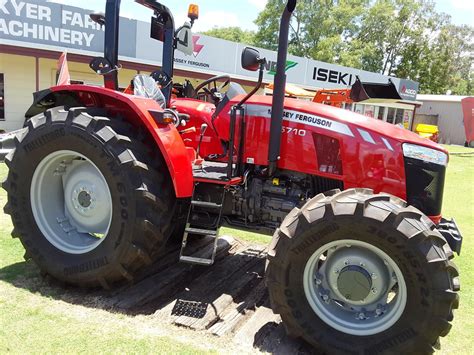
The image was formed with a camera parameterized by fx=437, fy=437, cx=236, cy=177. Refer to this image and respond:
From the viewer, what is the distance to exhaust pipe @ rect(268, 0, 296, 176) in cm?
310

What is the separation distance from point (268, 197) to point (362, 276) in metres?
1.10

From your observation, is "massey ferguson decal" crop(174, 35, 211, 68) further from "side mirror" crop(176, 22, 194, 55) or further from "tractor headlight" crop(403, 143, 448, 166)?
"tractor headlight" crop(403, 143, 448, 166)

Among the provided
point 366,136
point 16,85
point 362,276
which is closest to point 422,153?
point 366,136

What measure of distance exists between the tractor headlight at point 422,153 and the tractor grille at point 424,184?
3 cm

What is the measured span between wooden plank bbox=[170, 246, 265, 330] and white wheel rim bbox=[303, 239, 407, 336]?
828mm

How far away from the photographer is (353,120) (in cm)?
334

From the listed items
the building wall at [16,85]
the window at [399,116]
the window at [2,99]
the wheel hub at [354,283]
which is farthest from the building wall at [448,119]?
the wheel hub at [354,283]

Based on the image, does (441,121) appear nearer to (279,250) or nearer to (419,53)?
(419,53)

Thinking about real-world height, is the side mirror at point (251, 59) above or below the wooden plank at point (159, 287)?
above

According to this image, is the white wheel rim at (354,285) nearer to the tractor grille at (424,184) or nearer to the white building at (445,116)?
the tractor grille at (424,184)

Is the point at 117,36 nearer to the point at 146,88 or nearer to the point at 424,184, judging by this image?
the point at 146,88

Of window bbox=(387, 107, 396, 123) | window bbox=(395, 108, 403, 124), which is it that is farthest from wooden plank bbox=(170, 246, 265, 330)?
window bbox=(395, 108, 403, 124)

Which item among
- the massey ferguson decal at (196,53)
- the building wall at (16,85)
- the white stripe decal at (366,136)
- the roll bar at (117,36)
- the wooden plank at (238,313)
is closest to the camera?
the wooden plank at (238,313)

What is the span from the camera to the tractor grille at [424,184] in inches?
127
